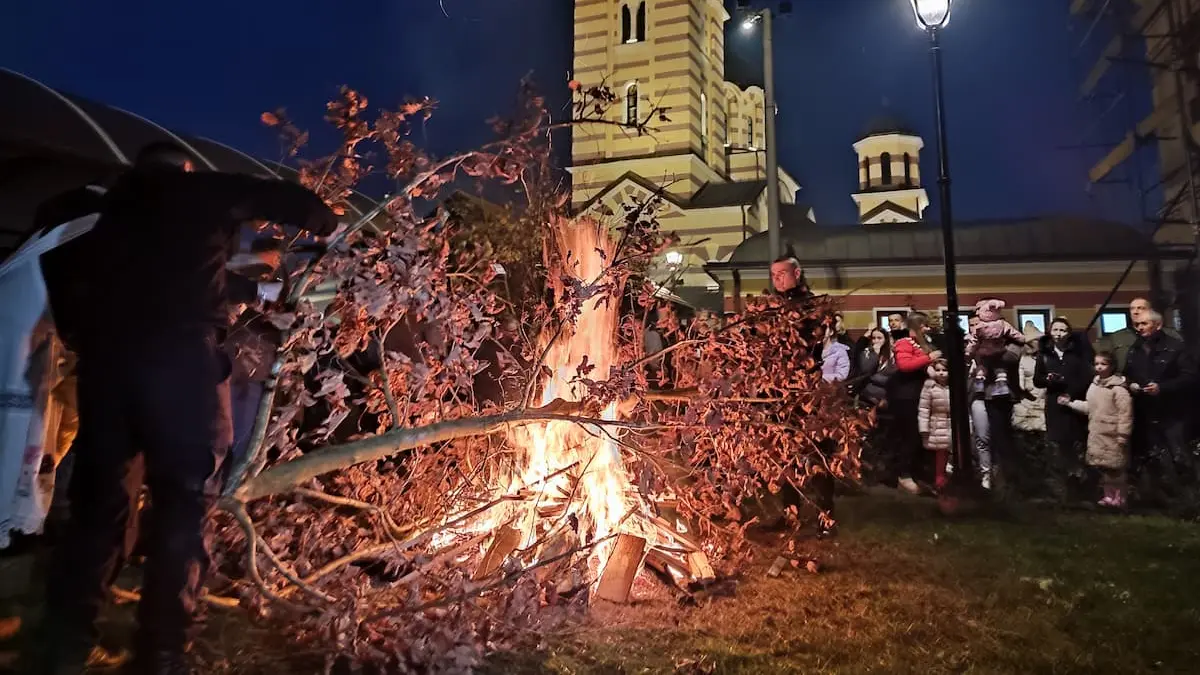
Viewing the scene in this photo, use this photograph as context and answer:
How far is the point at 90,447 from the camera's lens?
2.75 m

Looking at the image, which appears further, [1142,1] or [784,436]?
[1142,1]

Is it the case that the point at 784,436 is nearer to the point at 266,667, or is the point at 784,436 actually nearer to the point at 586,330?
the point at 586,330

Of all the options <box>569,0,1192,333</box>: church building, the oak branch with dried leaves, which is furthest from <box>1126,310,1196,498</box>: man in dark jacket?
the oak branch with dried leaves

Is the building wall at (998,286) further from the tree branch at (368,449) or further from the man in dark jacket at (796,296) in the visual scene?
the tree branch at (368,449)

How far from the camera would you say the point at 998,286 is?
69.9 ft

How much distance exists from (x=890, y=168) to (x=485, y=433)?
52.2 meters

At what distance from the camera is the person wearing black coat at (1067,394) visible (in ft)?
25.5

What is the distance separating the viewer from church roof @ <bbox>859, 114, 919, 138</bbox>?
50.6 m

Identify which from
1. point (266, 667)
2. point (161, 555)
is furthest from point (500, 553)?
point (161, 555)

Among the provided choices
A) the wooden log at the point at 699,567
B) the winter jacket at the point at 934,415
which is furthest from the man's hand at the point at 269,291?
the winter jacket at the point at 934,415

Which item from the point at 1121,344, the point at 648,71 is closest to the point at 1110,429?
the point at 1121,344

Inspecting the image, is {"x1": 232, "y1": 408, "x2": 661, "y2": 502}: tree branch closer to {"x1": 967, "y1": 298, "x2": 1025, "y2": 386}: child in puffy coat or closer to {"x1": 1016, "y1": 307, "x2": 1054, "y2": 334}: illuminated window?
{"x1": 967, "y1": 298, "x2": 1025, "y2": 386}: child in puffy coat

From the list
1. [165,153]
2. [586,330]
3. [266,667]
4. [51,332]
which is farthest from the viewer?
[586,330]

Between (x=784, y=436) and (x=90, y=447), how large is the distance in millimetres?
3621
